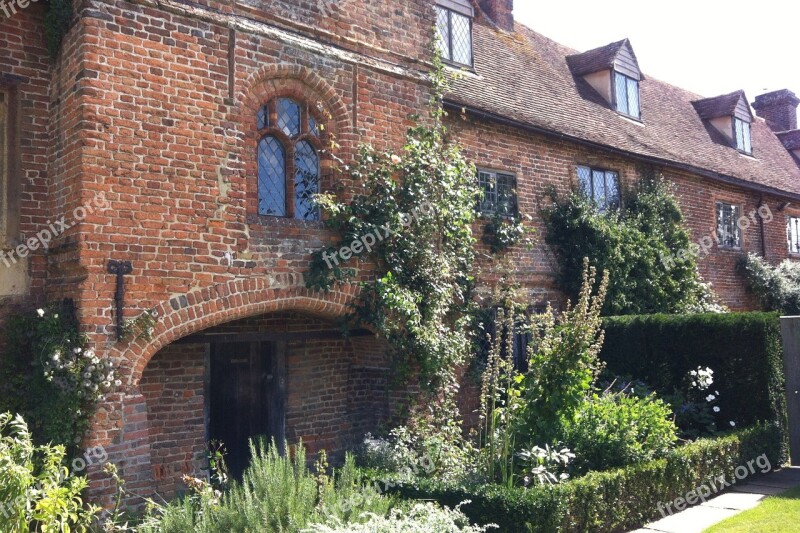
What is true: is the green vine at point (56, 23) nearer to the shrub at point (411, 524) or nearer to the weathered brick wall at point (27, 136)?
the weathered brick wall at point (27, 136)

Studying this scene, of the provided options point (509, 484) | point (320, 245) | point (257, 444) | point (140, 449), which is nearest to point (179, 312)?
point (140, 449)

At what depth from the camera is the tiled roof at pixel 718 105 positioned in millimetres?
21312

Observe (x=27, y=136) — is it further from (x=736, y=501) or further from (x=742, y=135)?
(x=742, y=135)

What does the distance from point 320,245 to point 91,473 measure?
11.3ft

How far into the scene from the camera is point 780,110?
28078 millimetres

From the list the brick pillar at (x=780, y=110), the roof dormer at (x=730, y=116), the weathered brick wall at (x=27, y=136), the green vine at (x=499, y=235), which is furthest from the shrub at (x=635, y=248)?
the brick pillar at (x=780, y=110)

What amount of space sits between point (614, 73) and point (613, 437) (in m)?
11.2

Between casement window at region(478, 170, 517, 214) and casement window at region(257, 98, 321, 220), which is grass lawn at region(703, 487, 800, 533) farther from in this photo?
casement window at region(478, 170, 517, 214)

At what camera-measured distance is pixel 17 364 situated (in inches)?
279

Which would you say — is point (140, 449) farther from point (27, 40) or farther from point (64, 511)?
point (27, 40)

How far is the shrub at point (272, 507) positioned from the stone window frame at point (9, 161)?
3393mm

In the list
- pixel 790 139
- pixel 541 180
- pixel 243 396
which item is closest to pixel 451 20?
pixel 541 180

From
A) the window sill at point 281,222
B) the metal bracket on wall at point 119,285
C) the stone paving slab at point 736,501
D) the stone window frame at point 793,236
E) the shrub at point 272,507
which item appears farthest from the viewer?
the stone window frame at point 793,236

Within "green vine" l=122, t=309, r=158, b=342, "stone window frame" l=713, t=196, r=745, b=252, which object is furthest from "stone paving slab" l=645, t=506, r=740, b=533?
"stone window frame" l=713, t=196, r=745, b=252
